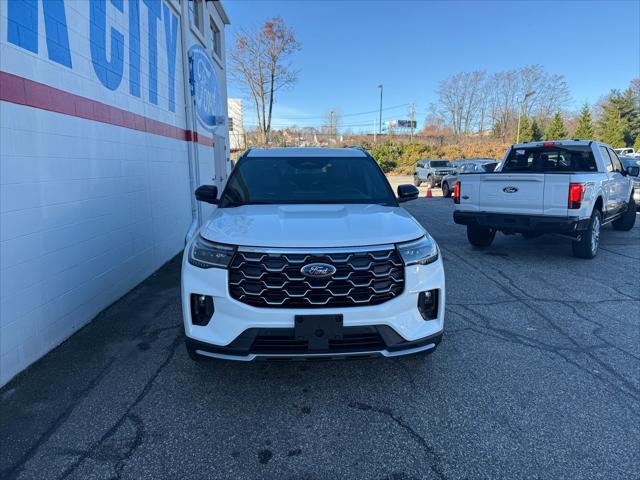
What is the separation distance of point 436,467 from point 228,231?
6.36 ft

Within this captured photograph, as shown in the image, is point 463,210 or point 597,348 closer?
point 597,348

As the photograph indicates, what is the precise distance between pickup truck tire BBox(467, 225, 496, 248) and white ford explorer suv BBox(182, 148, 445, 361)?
212 inches

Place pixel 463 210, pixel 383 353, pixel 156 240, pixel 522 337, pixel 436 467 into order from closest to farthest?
pixel 436 467 < pixel 383 353 < pixel 522 337 < pixel 156 240 < pixel 463 210

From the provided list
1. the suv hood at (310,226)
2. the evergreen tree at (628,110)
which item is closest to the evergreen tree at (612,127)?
the evergreen tree at (628,110)

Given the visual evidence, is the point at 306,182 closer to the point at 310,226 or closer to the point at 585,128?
the point at 310,226

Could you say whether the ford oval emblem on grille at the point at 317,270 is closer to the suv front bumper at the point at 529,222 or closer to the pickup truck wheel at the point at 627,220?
the suv front bumper at the point at 529,222

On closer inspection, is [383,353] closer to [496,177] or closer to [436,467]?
[436,467]

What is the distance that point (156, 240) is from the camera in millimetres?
6496

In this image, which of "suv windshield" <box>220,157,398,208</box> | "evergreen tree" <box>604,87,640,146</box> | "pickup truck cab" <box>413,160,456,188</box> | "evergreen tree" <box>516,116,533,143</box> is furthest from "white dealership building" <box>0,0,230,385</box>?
"evergreen tree" <box>604,87,640,146</box>

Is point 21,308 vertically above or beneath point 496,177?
beneath

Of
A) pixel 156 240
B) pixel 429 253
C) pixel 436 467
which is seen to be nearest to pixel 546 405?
pixel 436 467

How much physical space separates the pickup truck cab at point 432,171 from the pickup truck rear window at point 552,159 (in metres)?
15.8

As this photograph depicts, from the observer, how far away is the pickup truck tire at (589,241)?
6738 mm

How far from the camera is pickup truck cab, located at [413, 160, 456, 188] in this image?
79.6 feet
